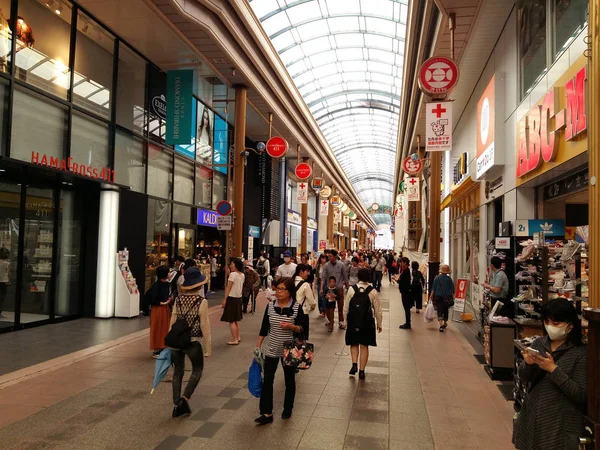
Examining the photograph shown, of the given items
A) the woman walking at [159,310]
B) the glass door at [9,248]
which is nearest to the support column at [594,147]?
the woman walking at [159,310]

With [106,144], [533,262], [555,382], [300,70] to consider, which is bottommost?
[555,382]

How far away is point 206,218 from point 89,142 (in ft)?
22.0

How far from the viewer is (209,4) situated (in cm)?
956

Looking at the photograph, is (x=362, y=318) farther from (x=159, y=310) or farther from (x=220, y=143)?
(x=220, y=143)

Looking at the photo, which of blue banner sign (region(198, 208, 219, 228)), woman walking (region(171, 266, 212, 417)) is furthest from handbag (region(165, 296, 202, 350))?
blue banner sign (region(198, 208, 219, 228))

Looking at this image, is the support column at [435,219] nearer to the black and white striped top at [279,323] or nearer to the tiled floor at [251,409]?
the tiled floor at [251,409]

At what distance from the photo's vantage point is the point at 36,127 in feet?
27.0

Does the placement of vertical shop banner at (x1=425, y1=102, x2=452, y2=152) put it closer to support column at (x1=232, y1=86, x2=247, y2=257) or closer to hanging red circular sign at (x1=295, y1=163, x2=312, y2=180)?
support column at (x1=232, y1=86, x2=247, y2=257)

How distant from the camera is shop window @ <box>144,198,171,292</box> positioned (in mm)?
12211

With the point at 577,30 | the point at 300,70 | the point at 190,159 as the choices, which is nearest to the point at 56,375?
the point at 577,30

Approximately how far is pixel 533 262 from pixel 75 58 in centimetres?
934

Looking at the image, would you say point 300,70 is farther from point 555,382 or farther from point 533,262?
point 555,382

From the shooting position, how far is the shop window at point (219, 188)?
17188 mm

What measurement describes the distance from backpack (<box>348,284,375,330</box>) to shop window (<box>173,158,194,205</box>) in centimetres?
929
